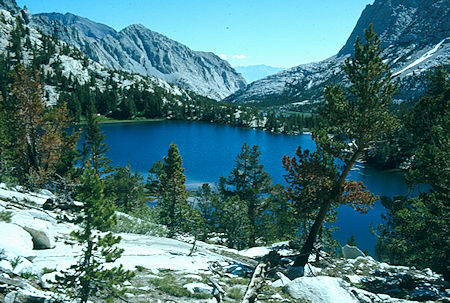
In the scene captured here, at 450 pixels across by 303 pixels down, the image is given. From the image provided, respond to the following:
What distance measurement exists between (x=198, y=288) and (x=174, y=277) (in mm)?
1945

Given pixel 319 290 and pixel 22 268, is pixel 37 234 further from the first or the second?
pixel 319 290

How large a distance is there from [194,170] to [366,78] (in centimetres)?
6702

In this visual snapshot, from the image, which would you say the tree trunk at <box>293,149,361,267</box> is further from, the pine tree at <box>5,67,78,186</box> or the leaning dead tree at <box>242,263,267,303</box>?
the pine tree at <box>5,67,78,186</box>

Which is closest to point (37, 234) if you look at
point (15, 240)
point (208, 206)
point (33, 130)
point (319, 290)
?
point (15, 240)

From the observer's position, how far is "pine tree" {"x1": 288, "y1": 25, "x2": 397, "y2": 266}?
1712 cm

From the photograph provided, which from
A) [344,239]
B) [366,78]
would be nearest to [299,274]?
[366,78]

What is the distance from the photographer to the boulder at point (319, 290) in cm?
1112

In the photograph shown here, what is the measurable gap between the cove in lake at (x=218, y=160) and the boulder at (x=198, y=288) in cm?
4667

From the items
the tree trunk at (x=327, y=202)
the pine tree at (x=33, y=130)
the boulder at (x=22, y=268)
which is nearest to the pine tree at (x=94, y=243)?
the boulder at (x=22, y=268)

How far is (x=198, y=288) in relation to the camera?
36.5ft

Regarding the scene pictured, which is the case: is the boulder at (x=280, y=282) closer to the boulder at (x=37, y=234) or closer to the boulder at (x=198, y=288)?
the boulder at (x=198, y=288)

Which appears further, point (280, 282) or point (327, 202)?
point (327, 202)

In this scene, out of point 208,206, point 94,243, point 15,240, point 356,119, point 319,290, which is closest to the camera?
point 94,243

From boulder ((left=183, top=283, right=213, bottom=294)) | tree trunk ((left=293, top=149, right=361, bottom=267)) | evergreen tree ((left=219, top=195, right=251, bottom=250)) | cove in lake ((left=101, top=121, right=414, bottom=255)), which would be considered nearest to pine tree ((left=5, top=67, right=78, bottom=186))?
evergreen tree ((left=219, top=195, right=251, bottom=250))
